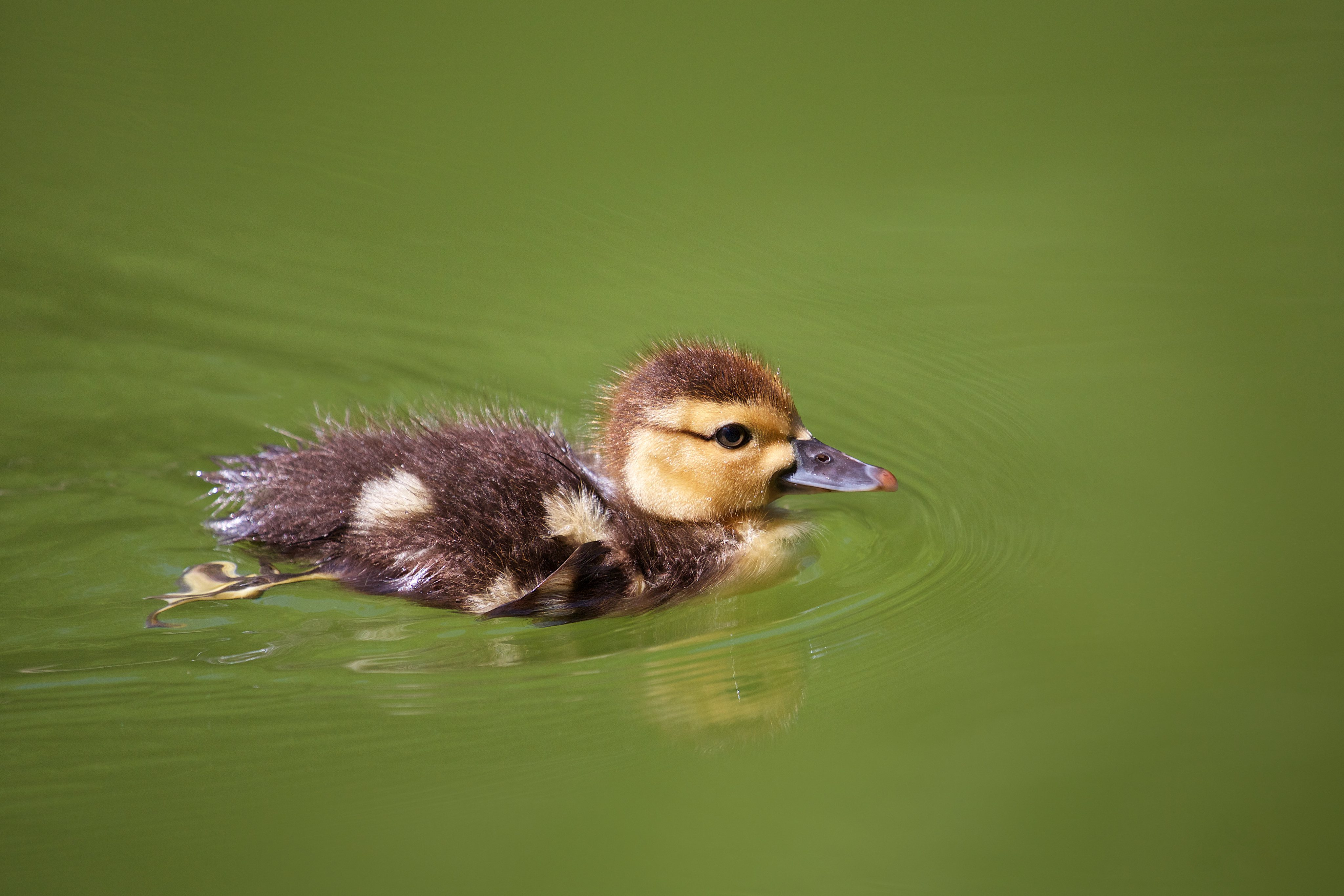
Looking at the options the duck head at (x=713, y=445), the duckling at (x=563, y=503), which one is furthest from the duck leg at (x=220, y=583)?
the duck head at (x=713, y=445)

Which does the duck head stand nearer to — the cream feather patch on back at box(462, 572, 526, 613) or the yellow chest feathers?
the yellow chest feathers

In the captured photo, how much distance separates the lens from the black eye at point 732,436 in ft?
8.54

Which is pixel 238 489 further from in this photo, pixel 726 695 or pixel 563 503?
pixel 726 695

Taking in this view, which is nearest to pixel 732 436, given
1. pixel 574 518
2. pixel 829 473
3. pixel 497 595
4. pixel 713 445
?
pixel 713 445

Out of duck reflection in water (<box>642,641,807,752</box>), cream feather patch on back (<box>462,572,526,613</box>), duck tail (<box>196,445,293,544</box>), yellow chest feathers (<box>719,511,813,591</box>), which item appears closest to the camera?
duck reflection in water (<box>642,641,807,752</box>)

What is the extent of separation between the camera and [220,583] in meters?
2.54

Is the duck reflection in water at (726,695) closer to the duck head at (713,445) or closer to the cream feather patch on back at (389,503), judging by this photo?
the duck head at (713,445)

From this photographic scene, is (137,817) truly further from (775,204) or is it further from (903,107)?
(903,107)

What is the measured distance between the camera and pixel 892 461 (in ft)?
9.90

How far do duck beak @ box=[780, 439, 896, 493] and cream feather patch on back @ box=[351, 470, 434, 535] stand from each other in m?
0.74

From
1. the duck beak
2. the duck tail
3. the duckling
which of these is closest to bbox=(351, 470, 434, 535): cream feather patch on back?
the duckling

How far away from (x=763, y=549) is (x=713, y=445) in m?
0.24

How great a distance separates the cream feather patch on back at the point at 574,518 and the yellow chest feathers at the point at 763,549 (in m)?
0.28

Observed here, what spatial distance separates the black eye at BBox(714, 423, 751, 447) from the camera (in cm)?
260
